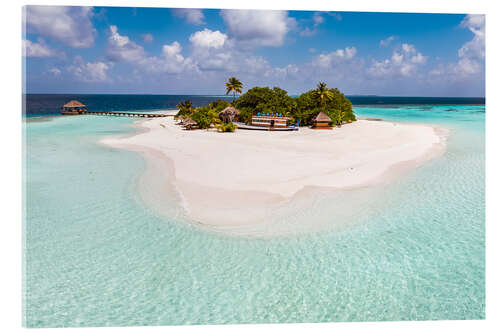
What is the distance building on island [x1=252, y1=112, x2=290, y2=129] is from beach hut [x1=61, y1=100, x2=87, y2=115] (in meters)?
42.4

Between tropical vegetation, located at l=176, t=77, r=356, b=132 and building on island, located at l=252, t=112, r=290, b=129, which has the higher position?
tropical vegetation, located at l=176, t=77, r=356, b=132

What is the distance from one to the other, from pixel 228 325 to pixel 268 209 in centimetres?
490

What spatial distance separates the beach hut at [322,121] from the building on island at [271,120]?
3.37m

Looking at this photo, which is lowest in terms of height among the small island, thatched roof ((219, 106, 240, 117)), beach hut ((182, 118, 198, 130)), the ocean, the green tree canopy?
the ocean

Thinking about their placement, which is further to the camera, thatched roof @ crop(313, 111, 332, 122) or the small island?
thatched roof @ crop(313, 111, 332, 122)

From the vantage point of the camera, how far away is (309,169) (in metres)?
14.2

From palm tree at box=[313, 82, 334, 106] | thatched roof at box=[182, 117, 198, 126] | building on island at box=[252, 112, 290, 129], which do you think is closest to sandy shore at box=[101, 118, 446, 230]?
building on island at box=[252, 112, 290, 129]

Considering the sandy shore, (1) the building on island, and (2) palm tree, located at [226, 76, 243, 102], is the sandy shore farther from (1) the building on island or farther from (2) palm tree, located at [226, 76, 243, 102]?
(2) palm tree, located at [226, 76, 243, 102]

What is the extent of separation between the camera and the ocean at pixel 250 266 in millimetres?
5273

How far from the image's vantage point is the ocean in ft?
17.3

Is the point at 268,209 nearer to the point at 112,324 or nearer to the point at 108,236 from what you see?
the point at 108,236

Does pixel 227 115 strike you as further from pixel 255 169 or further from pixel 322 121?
pixel 255 169

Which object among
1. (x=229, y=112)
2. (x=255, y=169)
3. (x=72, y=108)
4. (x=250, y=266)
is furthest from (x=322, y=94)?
(x=72, y=108)

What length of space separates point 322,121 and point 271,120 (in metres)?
5.93
